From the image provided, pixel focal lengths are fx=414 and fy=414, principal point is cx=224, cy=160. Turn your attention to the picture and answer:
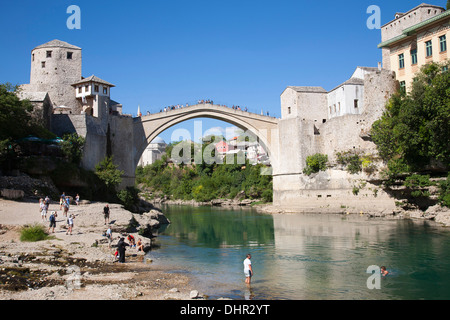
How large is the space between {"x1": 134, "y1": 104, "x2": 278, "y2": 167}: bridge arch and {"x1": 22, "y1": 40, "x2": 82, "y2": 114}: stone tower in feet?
18.2

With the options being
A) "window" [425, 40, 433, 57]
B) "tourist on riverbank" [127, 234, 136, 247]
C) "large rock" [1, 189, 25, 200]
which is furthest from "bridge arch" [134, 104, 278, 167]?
"tourist on riverbank" [127, 234, 136, 247]

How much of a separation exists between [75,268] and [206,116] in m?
25.5

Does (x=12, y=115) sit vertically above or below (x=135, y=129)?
below

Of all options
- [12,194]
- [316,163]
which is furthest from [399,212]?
[12,194]

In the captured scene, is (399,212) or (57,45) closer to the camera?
(399,212)

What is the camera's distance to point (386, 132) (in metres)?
26.5

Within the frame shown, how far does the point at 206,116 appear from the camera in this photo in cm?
3503

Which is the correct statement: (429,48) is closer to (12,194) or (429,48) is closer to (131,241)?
(131,241)

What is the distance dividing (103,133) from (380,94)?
63.2 feet

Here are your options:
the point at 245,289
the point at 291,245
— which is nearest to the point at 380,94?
the point at 291,245

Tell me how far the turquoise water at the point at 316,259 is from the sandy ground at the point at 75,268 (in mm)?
1081
